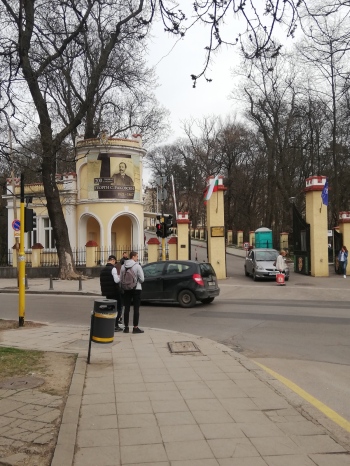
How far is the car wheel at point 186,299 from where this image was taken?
15.2 meters

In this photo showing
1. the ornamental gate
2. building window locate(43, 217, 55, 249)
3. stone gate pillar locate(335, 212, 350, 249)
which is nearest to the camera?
the ornamental gate

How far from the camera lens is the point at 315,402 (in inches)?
219

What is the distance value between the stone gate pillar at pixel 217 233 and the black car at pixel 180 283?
29.4ft

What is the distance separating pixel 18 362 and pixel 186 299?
852 centimetres

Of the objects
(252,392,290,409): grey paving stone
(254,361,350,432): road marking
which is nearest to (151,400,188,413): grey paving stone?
(252,392,290,409): grey paving stone

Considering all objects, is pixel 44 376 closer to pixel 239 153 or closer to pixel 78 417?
pixel 78 417

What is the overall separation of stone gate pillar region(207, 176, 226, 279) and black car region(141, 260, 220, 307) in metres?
8.95

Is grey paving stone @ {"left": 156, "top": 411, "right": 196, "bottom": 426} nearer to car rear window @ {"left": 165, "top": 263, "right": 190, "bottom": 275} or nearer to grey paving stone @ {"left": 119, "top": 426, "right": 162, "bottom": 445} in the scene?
grey paving stone @ {"left": 119, "top": 426, "right": 162, "bottom": 445}

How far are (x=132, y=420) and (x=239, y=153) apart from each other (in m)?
53.5

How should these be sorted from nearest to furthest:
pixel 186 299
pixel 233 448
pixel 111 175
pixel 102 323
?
pixel 233 448 < pixel 102 323 < pixel 186 299 < pixel 111 175

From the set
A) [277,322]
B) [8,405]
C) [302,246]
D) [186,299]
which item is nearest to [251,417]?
[8,405]

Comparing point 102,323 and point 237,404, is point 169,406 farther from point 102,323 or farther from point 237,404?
point 102,323

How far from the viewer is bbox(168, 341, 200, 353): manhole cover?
838cm

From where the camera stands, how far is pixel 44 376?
646 centimetres
